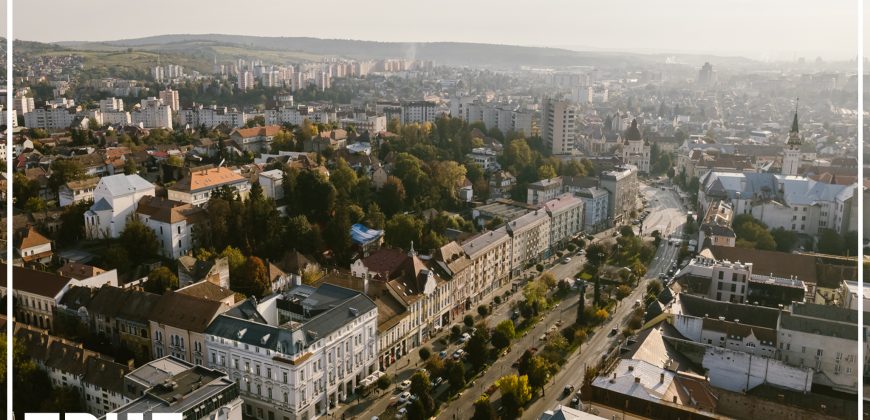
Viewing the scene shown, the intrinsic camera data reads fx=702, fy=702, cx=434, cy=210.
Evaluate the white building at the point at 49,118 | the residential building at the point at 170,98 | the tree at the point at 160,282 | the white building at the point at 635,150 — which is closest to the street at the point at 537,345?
the tree at the point at 160,282

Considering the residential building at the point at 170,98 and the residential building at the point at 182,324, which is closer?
the residential building at the point at 182,324

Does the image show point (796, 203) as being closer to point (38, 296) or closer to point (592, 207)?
point (592, 207)

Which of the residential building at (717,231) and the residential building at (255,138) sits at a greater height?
the residential building at (255,138)

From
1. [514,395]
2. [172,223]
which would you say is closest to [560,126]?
[172,223]

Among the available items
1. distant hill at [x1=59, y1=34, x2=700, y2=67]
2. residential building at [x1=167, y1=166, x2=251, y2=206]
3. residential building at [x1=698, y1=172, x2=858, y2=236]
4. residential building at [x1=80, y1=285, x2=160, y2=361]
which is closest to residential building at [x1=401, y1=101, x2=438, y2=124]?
residential building at [x1=698, y1=172, x2=858, y2=236]

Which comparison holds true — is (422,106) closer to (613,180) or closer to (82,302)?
(613,180)

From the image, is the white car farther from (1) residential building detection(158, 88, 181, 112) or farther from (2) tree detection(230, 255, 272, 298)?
(1) residential building detection(158, 88, 181, 112)

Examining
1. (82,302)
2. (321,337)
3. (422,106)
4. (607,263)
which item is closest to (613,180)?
(607,263)

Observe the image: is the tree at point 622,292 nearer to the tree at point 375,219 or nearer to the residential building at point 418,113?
the tree at point 375,219
